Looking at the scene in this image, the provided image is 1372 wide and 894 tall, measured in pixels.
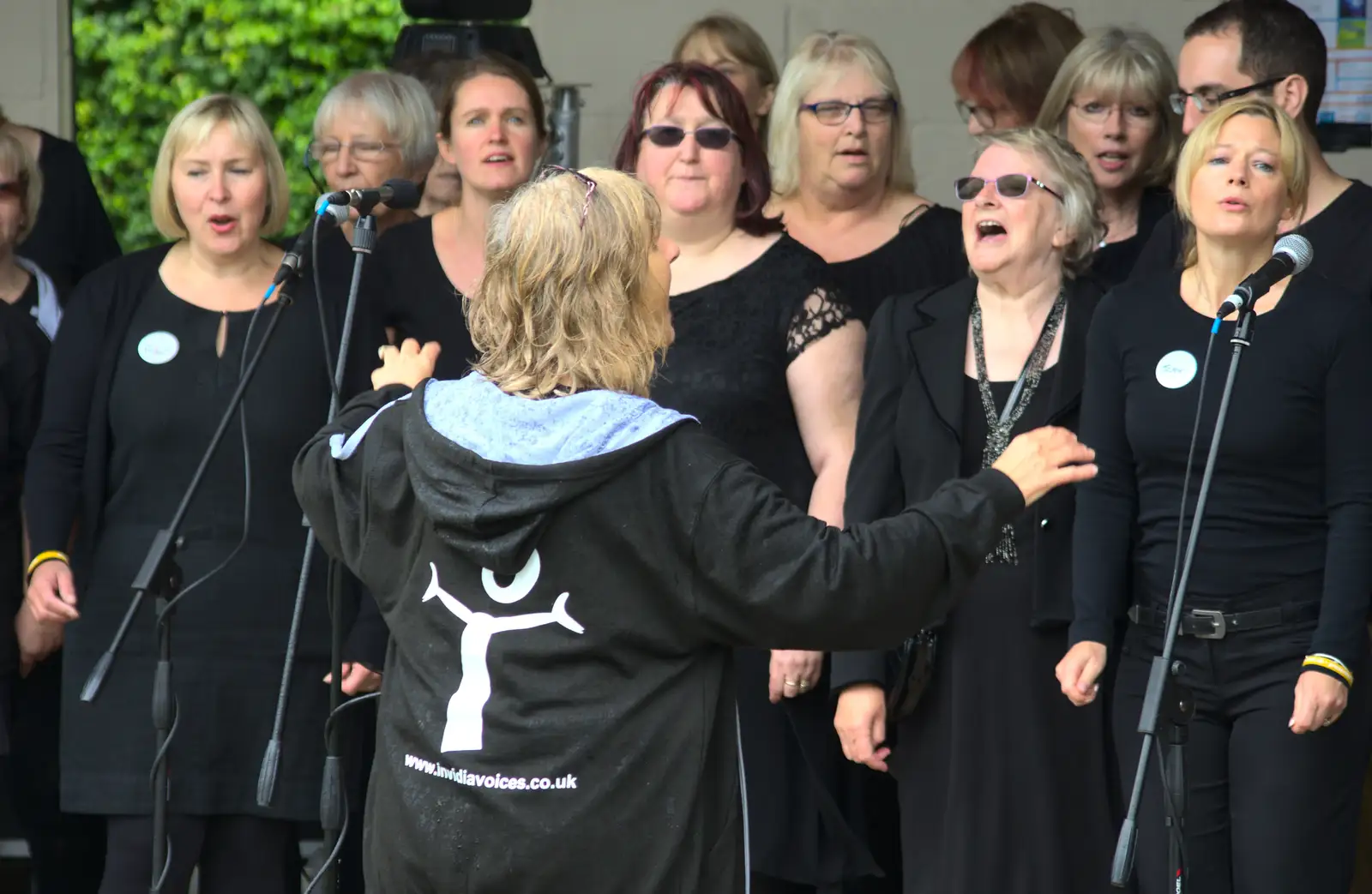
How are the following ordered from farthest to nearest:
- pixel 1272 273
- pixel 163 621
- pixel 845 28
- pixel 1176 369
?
pixel 845 28 < pixel 163 621 < pixel 1176 369 < pixel 1272 273

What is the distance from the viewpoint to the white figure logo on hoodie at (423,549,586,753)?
7.95ft

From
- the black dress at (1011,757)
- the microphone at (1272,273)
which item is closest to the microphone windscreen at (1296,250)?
the microphone at (1272,273)

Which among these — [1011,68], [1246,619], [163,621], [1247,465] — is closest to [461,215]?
[163,621]

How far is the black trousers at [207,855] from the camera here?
3.96 m

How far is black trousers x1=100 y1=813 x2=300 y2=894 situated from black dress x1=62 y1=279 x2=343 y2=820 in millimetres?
50

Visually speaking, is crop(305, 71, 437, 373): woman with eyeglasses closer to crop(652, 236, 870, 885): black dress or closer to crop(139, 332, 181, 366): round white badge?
crop(139, 332, 181, 366): round white badge

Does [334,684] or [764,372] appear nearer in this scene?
[334,684]

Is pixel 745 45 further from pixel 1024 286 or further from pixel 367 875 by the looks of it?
pixel 367 875

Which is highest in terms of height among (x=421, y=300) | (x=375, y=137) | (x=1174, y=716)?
(x=375, y=137)

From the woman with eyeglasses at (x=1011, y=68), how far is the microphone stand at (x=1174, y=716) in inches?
80.5

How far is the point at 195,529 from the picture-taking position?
3.98 metres

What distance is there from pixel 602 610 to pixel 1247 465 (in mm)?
1501

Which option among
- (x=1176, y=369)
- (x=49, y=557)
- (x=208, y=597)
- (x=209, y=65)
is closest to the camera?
(x=1176, y=369)

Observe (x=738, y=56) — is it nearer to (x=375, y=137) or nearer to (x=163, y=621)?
(x=375, y=137)
